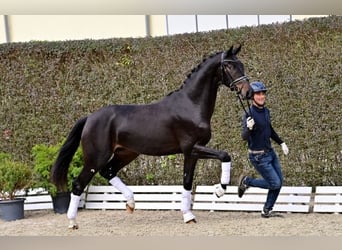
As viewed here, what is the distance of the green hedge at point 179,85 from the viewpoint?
6.63 meters

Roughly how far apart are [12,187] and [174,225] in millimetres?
2182

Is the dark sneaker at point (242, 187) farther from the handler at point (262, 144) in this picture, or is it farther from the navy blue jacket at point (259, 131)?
the navy blue jacket at point (259, 131)

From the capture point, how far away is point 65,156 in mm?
5836

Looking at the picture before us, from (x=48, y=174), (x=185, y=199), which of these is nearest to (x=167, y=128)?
(x=185, y=199)

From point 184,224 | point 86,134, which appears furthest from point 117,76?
point 184,224

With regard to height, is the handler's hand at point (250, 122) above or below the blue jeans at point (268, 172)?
above

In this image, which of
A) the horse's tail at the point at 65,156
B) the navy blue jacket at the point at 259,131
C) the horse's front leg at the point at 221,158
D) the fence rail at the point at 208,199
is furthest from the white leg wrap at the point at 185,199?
the horse's tail at the point at 65,156

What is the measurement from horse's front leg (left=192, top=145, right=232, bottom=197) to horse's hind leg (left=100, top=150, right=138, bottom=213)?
0.88 metres

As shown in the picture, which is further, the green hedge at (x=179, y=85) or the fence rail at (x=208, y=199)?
the green hedge at (x=179, y=85)

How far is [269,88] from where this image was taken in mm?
6855

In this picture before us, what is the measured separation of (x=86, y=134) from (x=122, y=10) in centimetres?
157

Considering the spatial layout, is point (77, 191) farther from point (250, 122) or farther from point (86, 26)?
point (86, 26)

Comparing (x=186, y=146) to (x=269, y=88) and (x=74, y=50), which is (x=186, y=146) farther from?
(x=74, y=50)

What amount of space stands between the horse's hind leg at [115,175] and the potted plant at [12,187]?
51.0 inches
